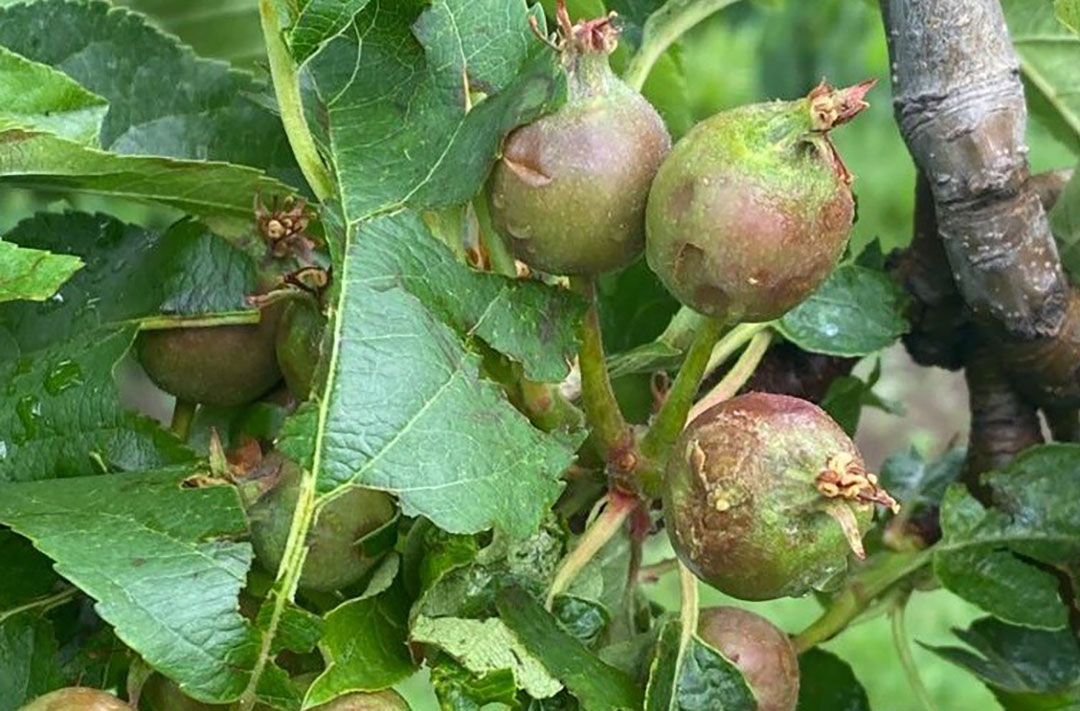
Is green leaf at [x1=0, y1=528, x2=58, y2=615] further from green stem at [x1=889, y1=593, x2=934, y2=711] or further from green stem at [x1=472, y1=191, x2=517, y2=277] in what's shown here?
green stem at [x1=889, y1=593, x2=934, y2=711]

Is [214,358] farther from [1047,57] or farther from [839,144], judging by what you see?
[839,144]

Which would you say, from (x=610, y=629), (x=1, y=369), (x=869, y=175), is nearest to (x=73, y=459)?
(x=1, y=369)

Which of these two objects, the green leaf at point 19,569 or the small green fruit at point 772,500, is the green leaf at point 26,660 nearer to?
the green leaf at point 19,569

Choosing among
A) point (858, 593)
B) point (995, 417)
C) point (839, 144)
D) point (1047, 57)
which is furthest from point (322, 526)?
point (839, 144)

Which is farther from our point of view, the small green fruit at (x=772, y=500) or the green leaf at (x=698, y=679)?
the green leaf at (x=698, y=679)

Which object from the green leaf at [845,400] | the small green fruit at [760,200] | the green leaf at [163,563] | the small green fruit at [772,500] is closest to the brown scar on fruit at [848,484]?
the small green fruit at [772,500]

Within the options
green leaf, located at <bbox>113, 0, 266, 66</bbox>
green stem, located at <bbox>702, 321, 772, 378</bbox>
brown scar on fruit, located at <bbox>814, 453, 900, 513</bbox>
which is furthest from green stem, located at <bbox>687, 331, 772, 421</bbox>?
green leaf, located at <bbox>113, 0, 266, 66</bbox>

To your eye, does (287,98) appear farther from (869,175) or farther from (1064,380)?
(869,175)
